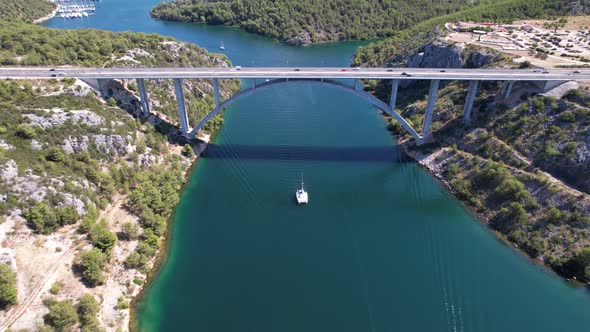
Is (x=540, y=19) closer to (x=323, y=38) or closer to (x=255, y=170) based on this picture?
(x=323, y=38)

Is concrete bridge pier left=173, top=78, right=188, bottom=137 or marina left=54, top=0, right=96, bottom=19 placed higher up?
marina left=54, top=0, right=96, bottom=19

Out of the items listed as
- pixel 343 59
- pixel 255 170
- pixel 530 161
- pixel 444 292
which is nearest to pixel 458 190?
pixel 530 161

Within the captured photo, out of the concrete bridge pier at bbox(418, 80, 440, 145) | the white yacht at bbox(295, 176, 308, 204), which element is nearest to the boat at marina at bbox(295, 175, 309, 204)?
the white yacht at bbox(295, 176, 308, 204)

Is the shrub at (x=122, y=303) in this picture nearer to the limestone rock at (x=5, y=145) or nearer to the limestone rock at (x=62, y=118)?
the limestone rock at (x=5, y=145)

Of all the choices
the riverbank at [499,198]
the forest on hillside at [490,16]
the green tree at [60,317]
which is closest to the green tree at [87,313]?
the green tree at [60,317]

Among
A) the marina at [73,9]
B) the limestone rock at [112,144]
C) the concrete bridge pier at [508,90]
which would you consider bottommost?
the limestone rock at [112,144]

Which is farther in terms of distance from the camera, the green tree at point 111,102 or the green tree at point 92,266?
the green tree at point 111,102

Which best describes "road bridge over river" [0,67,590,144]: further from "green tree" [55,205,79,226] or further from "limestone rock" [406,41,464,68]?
"green tree" [55,205,79,226]
